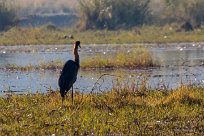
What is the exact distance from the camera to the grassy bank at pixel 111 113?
36.1 feet

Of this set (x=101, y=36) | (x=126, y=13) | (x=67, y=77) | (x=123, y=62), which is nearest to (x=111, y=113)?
(x=67, y=77)

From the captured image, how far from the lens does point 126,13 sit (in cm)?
4619

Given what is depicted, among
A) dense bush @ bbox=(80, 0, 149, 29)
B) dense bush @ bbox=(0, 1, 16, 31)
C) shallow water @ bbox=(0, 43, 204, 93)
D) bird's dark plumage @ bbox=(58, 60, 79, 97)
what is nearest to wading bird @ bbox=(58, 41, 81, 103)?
bird's dark plumage @ bbox=(58, 60, 79, 97)

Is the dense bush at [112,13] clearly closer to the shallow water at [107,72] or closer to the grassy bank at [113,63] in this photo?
the shallow water at [107,72]

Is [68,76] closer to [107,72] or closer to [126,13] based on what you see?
[107,72]

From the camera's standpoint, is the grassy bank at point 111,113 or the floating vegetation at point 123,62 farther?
the floating vegetation at point 123,62

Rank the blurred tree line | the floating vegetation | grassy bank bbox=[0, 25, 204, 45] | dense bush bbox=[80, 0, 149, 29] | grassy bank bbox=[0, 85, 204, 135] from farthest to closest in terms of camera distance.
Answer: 1. dense bush bbox=[80, 0, 149, 29]
2. the blurred tree line
3. grassy bank bbox=[0, 25, 204, 45]
4. the floating vegetation
5. grassy bank bbox=[0, 85, 204, 135]

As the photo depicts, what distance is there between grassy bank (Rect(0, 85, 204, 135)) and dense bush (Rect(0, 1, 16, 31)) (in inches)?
1222

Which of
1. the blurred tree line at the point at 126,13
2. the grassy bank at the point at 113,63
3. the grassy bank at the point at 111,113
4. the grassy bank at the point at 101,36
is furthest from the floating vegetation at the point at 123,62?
the blurred tree line at the point at 126,13

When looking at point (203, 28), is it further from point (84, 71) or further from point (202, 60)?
point (84, 71)

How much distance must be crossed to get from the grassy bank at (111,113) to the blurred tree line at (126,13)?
3045 centimetres

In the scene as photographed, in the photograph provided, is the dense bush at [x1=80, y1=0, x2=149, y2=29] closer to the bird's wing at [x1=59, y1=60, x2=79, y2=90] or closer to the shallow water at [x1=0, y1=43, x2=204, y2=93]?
the shallow water at [x1=0, y1=43, x2=204, y2=93]

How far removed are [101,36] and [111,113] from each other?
28835 millimetres

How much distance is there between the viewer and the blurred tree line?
149 feet
